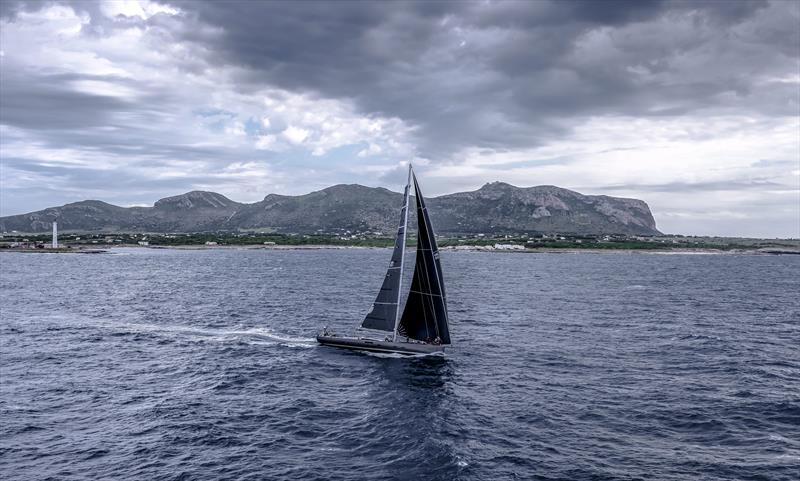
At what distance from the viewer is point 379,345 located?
65438 millimetres

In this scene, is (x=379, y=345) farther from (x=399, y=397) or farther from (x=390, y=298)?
(x=399, y=397)

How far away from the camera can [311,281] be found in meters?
155

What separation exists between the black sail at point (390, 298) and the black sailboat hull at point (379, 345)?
2.10 meters

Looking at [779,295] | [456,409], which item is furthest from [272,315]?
[779,295]

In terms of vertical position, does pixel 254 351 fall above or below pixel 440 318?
below

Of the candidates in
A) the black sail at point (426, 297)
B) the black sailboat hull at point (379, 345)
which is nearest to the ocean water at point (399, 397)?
the black sailboat hull at point (379, 345)

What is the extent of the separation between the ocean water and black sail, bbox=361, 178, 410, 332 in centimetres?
427

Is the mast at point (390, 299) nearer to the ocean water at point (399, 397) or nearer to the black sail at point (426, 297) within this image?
the black sail at point (426, 297)

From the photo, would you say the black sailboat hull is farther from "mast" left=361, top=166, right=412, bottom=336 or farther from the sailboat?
"mast" left=361, top=166, right=412, bottom=336

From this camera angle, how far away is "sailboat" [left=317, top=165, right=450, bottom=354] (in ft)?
202

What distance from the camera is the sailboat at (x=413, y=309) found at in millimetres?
61656

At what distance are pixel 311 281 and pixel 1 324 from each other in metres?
78.6

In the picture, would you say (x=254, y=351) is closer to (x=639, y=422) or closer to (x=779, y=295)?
(x=639, y=422)

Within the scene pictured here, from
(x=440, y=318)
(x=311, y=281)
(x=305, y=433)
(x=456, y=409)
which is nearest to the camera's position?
(x=305, y=433)
